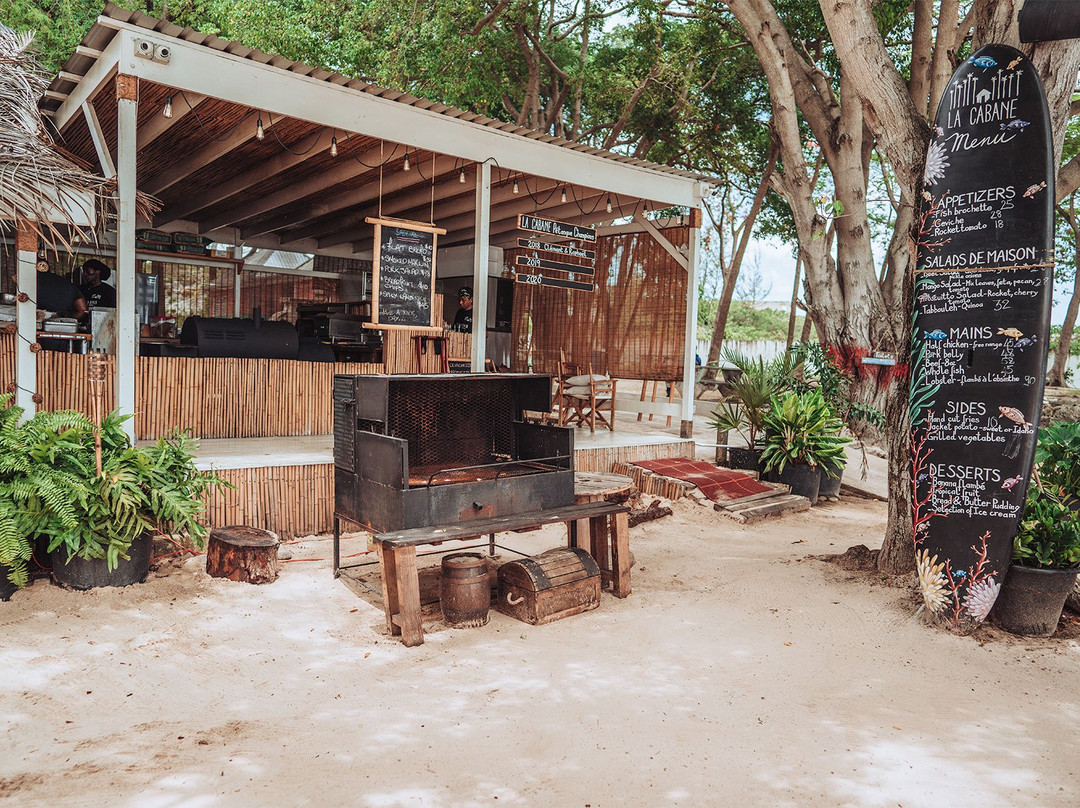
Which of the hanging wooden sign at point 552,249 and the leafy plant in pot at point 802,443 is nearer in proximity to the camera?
the leafy plant in pot at point 802,443

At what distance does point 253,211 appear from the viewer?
9359mm

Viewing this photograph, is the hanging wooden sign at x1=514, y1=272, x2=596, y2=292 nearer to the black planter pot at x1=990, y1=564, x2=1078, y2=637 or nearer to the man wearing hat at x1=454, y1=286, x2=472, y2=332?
the man wearing hat at x1=454, y1=286, x2=472, y2=332

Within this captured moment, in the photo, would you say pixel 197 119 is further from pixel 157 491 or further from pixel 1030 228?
pixel 1030 228

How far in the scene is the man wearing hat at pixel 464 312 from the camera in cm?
1056

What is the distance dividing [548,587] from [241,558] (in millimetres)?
1827

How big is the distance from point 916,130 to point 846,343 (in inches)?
207

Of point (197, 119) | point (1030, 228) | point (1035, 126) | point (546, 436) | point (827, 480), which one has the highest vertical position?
Result: point (197, 119)

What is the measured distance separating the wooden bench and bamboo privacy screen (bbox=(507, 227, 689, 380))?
14.5 ft

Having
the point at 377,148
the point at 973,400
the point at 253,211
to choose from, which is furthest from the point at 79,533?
the point at 253,211

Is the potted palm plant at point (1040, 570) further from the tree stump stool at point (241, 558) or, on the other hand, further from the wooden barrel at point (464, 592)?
the tree stump stool at point (241, 558)

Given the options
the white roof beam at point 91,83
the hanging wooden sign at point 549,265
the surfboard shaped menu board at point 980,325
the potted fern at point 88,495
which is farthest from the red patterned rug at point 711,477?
the white roof beam at point 91,83

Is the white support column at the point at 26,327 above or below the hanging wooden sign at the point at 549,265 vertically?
below

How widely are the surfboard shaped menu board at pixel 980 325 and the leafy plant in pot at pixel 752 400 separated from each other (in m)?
3.63

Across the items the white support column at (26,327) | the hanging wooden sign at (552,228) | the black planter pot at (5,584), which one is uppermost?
the hanging wooden sign at (552,228)
